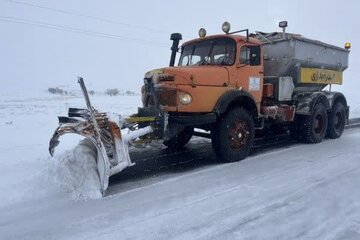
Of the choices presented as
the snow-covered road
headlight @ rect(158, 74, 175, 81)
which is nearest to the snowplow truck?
headlight @ rect(158, 74, 175, 81)

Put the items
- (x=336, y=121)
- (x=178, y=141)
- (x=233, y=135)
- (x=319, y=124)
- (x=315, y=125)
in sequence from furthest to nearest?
(x=336, y=121)
(x=319, y=124)
(x=315, y=125)
(x=178, y=141)
(x=233, y=135)

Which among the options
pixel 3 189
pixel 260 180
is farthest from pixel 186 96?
pixel 3 189

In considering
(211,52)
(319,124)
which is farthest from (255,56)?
(319,124)

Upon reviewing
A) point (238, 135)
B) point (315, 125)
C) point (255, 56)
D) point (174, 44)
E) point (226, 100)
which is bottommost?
point (315, 125)

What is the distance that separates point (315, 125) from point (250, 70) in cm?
300

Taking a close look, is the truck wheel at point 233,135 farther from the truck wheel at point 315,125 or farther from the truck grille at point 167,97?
the truck wheel at point 315,125

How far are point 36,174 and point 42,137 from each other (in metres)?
4.28

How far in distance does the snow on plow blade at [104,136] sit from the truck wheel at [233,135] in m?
1.55

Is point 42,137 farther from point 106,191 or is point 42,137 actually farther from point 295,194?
point 295,194

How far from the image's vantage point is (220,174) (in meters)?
6.29

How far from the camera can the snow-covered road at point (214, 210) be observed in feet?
13.1

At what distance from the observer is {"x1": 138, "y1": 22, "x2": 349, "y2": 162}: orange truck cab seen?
6.61m

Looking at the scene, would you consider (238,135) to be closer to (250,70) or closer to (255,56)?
(250,70)

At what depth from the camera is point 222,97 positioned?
695cm
